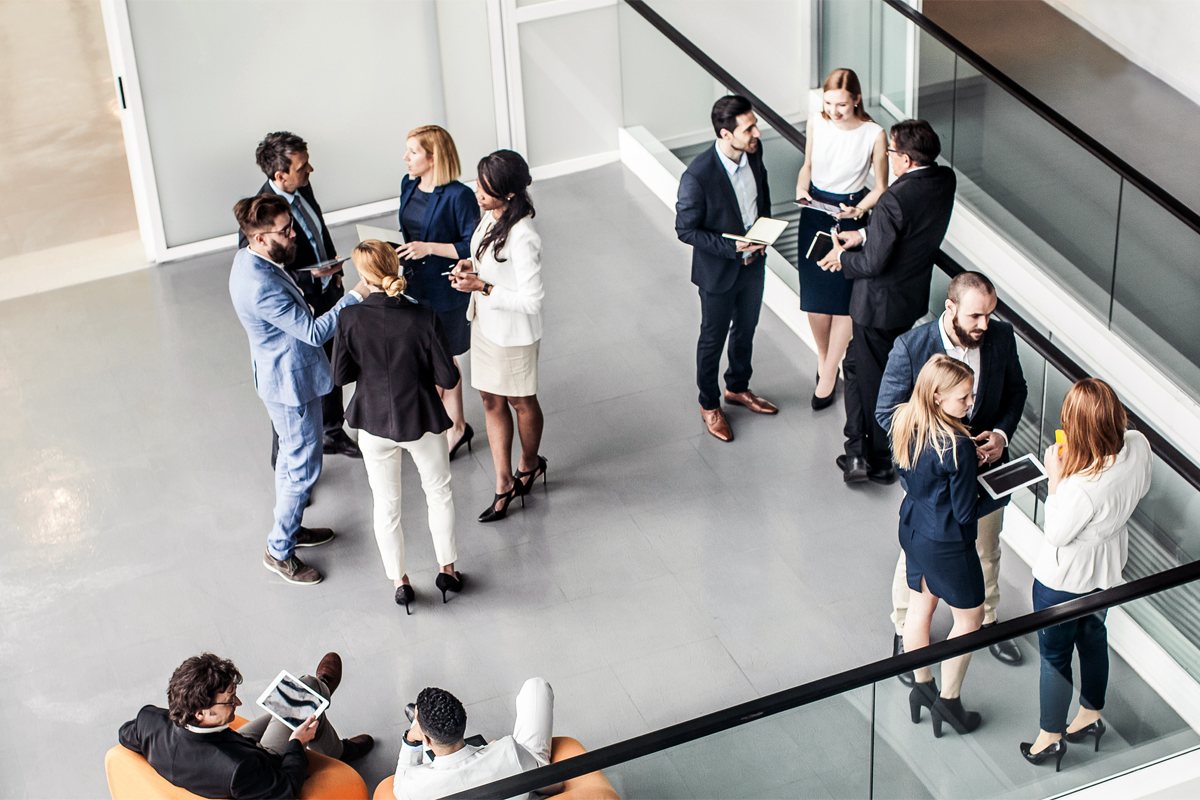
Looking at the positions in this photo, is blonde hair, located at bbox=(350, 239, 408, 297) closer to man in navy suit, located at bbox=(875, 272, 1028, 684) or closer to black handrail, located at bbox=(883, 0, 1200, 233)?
man in navy suit, located at bbox=(875, 272, 1028, 684)

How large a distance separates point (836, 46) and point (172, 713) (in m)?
6.74

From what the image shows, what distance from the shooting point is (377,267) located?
4.80 meters

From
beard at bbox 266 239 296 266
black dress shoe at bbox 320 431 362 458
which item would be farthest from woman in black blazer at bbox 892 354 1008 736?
black dress shoe at bbox 320 431 362 458

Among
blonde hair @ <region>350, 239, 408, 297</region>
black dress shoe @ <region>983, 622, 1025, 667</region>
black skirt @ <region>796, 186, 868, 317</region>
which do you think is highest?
blonde hair @ <region>350, 239, 408, 297</region>

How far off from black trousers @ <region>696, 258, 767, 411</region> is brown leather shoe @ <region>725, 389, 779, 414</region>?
0.09 meters

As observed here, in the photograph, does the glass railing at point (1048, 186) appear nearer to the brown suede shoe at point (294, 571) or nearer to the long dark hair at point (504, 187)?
the long dark hair at point (504, 187)

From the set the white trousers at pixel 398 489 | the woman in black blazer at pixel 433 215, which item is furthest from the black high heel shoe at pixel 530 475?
the white trousers at pixel 398 489

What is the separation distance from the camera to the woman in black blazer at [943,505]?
4027mm

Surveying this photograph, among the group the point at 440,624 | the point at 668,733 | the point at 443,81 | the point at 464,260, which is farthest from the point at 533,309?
the point at 443,81

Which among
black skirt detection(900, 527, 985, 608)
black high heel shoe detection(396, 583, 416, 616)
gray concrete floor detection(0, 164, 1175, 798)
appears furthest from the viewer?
black high heel shoe detection(396, 583, 416, 616)

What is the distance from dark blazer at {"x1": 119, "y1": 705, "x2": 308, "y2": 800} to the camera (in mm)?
3943

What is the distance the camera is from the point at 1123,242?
21.3ft

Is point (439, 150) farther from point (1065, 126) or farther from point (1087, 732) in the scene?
point (1087, 732)

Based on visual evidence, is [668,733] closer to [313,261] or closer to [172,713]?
[172,713]
